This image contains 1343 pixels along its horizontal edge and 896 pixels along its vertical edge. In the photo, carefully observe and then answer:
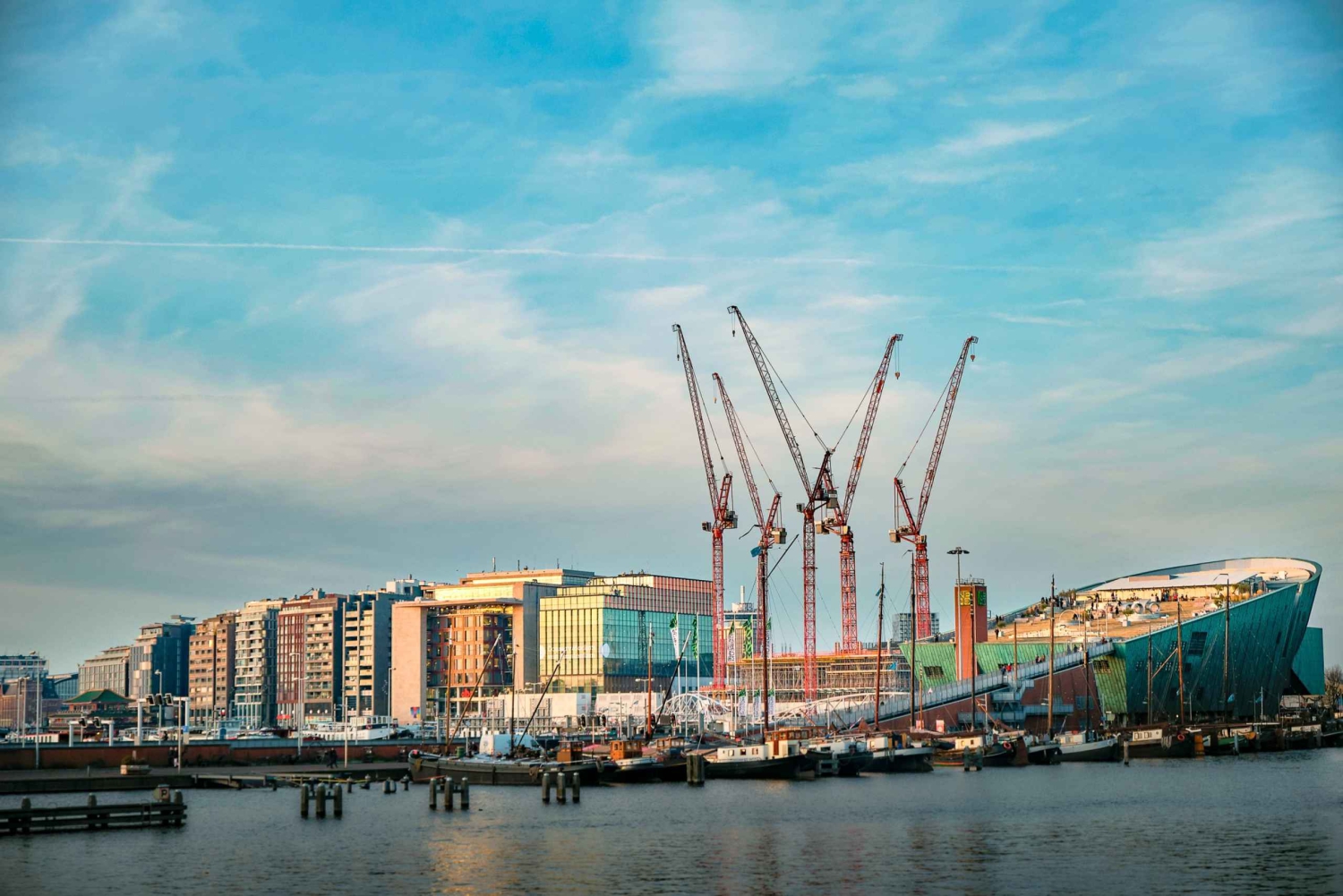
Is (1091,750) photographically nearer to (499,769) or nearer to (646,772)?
(646,772)

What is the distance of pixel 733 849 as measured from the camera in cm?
7294

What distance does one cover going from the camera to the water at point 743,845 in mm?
61219

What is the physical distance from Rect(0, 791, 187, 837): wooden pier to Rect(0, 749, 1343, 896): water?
1439mm

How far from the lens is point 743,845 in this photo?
7481 cm

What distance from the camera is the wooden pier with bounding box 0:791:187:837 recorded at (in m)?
78.8

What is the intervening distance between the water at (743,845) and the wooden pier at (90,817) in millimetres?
1439

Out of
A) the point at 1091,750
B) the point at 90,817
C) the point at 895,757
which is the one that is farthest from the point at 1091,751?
the point at 90,817

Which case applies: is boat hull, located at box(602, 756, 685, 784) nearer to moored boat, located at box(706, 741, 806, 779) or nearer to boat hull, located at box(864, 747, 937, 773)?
moored boat, located at box(706, 741, 806, 779)

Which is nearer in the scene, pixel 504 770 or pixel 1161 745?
pixel 504 770

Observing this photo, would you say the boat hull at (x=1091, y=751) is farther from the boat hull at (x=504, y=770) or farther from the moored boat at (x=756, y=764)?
the boat hull at (x=504, y=770)

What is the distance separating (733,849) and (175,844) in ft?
91.5

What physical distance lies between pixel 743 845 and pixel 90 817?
3434 cm

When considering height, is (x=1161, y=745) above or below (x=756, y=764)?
below

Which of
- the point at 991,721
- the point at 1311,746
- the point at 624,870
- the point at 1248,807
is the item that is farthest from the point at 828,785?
the point at 1311,746
